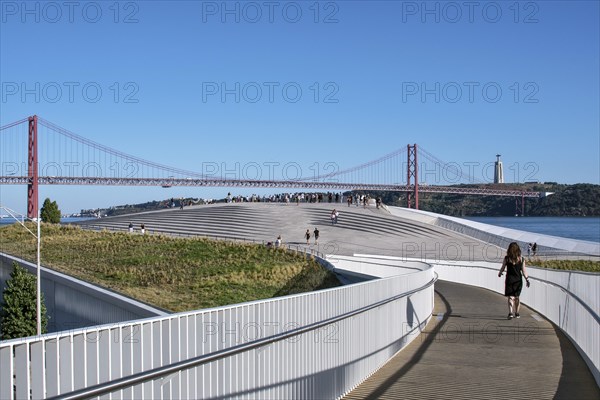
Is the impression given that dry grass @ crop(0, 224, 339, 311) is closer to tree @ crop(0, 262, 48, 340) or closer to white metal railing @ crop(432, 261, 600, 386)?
Result: tree @ crop(0, 262, 48, 340)

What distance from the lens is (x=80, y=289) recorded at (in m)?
20.8

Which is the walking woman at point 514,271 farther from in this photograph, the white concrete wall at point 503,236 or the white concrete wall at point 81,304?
the white concrete wall at point 503,236

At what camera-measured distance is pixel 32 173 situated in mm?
72250

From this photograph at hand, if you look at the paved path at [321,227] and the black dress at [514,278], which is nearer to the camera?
the black dress at [514,278]

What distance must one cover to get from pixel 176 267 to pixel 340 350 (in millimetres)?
29622

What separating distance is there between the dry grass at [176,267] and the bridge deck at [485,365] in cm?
1247

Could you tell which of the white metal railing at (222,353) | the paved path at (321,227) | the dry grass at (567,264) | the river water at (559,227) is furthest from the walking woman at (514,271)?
the river water at (559,227)

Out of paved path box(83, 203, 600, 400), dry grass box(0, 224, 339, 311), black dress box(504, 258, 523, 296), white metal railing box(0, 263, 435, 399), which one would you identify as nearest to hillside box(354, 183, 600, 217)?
dry grass box(0, 224, 339, 311)

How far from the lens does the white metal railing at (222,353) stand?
4219 millimetres

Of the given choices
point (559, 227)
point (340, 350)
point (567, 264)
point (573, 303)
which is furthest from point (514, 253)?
point (559, 227)

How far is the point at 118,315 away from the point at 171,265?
2080 cm

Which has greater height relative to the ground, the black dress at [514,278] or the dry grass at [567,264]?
the black dress at [514,278]

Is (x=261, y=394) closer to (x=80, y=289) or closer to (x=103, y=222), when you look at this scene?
(x=80, y=289)

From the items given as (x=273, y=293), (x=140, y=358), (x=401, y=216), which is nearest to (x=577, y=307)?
(x=140, y=358)
